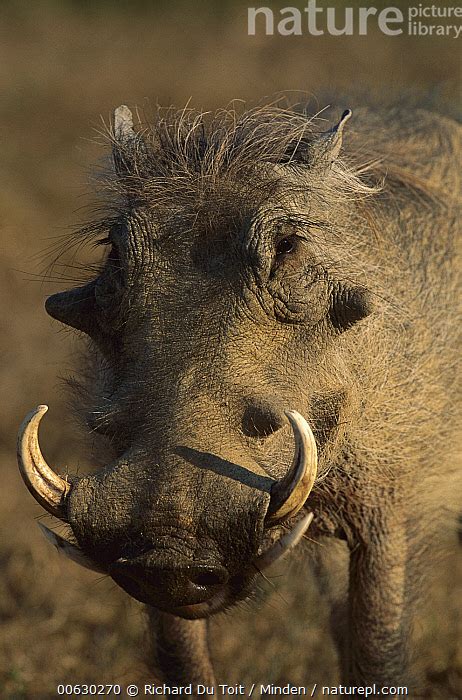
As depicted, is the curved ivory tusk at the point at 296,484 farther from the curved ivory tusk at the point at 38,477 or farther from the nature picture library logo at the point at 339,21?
the nature picture library logo at the point at 339,21

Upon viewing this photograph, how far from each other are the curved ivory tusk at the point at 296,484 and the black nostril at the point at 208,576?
15 centimetres

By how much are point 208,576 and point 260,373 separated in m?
0.49

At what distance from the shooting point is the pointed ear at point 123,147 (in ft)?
9.53

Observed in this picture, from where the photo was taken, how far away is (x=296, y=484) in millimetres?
2281

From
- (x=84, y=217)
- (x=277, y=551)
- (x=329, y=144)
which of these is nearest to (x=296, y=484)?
(x=277, y=551)

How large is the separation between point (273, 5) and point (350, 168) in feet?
32.9

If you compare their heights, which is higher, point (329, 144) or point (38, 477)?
point (329, 144)

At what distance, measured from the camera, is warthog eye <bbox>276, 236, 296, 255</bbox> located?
2.68m

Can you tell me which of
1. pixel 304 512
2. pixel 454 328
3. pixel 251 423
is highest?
pixel 251 423

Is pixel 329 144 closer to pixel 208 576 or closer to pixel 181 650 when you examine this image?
pixel 208 576

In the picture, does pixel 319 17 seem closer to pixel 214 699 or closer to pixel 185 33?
pixel 185 33

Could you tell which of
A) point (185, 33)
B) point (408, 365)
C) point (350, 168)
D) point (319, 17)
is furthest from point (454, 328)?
point (185, 33)

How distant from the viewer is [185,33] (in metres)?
13.9

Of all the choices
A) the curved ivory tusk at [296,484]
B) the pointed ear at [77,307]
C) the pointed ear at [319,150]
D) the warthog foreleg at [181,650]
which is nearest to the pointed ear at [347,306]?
the pointed ear at [319,150]
